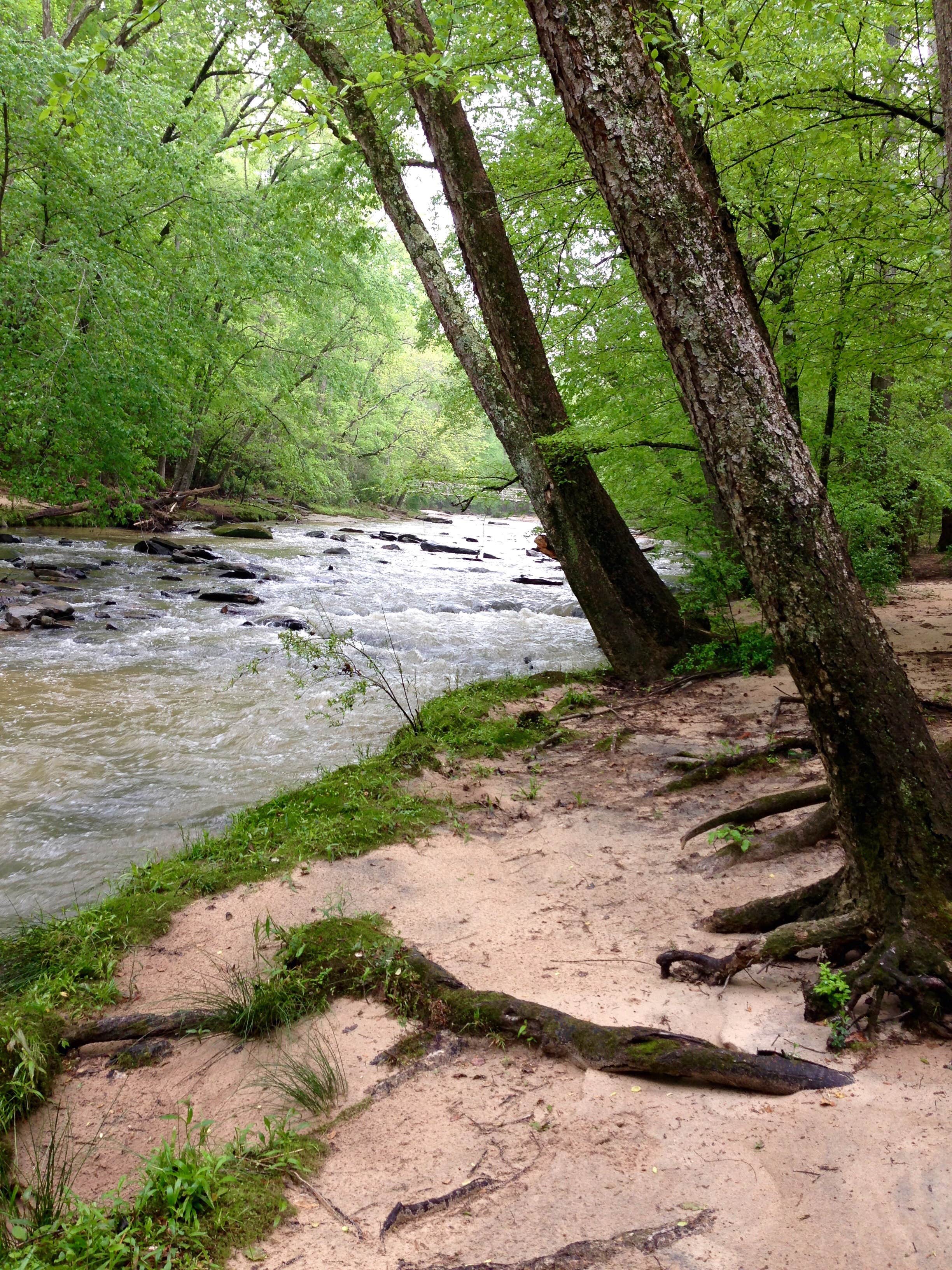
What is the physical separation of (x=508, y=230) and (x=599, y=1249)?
33.2 feet

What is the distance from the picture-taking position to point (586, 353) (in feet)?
31.7

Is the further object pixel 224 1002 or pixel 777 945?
pixel 224 1002

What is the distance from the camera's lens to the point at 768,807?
4.05 metres

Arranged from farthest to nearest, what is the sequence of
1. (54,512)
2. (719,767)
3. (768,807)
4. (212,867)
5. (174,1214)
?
1. (54,512)
2. (719,767)
3. (212,867)
4. (768,807)
5. (174,1214)

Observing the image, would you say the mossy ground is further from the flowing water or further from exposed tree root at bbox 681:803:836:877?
exposed tree root at bbox 681:803:836:877

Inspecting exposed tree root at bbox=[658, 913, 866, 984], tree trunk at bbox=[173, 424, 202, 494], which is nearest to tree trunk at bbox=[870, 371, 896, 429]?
exposed tree root at bbox=[658, 913, 866, 984]


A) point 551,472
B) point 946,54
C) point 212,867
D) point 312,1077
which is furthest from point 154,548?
point 946,54

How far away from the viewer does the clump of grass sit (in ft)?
8.25

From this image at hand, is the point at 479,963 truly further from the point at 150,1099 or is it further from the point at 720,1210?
the point at 720,1210

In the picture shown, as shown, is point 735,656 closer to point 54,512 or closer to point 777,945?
point 777,945

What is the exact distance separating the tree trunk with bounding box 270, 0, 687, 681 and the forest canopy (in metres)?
0.50

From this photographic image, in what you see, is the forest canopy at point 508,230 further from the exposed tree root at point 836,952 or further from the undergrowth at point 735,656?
the exposed tree root at point 836,952

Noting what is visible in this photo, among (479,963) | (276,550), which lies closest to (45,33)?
(276,550)

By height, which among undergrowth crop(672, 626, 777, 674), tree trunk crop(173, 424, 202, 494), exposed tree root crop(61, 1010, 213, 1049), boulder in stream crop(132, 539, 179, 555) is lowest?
exposed tree root crop(61, 1010, 213, 1049)
